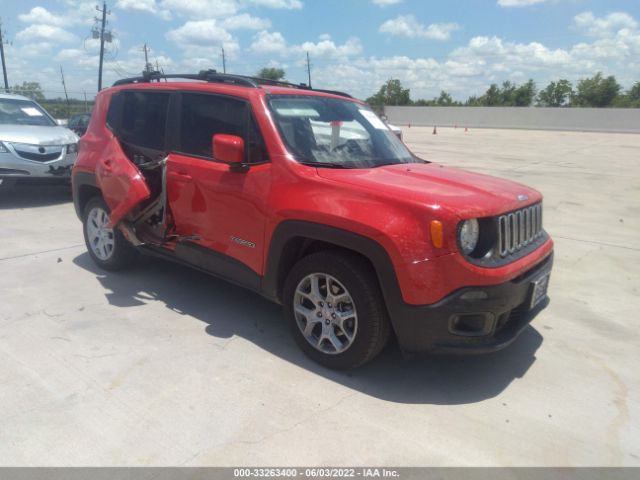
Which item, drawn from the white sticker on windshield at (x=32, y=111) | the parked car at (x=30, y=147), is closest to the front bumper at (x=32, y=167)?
the parked car at (x=30, y=147)

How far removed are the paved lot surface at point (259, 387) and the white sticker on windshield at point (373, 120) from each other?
1.87m

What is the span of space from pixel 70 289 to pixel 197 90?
88.4 inches

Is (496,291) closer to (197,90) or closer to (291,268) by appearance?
(291,268)

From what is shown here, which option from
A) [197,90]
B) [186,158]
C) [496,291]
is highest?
[197,90]

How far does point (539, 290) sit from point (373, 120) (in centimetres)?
207

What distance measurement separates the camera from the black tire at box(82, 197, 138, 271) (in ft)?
16.5

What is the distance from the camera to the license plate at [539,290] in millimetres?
3311

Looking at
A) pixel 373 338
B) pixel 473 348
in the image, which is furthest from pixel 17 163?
pixel 473 348

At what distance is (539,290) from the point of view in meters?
3.42

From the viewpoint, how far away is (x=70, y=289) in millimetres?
4828

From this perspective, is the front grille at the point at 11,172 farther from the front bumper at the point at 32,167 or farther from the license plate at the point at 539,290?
the license plate at the point at 539,290

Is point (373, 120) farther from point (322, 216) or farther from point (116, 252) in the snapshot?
point (116, 252)

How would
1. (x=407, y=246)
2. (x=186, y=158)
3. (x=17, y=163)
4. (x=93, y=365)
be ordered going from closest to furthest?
(x=407, y=246), (x=93, y=365), (x=186, y=158), (x=17, y=163)

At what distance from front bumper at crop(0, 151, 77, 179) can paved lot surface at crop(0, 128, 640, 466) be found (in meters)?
3.53
